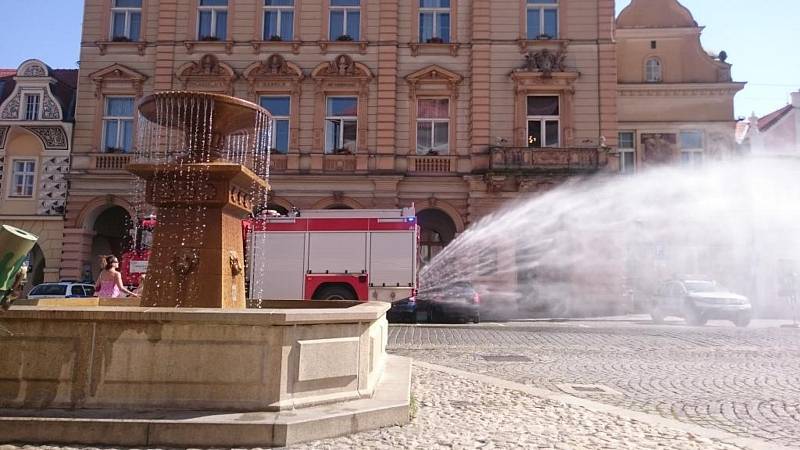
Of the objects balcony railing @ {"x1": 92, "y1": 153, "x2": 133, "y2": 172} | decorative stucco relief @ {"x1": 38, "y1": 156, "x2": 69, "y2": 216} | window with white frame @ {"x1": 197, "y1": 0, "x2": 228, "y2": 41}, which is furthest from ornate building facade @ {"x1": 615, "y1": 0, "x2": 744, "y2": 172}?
decorative stucco relief @ {"x1": 38, "y1": 156, "x2": 69, "y2": 216}

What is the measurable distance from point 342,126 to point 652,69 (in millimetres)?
16328

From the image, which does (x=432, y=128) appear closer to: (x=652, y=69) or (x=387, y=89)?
(x=387, y=89)

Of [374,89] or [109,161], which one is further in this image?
[109,161]

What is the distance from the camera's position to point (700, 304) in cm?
2200

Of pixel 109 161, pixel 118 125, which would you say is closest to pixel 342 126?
pixel 118 125

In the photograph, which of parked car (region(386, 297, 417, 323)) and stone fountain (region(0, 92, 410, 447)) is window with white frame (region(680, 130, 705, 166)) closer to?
parked car (region(386, 297, 417, 323))

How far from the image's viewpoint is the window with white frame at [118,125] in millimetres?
27141

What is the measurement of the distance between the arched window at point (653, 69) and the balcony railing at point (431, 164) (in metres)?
12.1

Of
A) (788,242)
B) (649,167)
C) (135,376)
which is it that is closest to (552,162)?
(649,167)

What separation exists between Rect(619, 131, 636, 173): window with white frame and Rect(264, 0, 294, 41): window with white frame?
667 inches

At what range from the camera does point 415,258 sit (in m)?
20.2

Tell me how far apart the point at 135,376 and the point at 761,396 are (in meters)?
7.98

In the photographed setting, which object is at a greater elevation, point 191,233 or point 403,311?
point 191,233

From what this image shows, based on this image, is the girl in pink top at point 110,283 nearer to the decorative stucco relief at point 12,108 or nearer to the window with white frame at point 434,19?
the window with white frame at point 434,19
